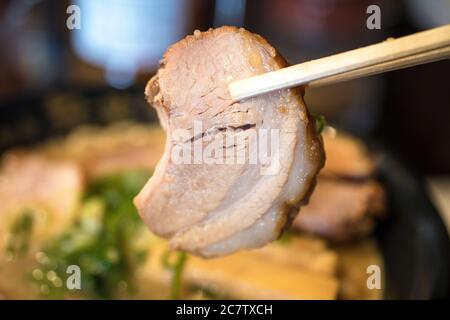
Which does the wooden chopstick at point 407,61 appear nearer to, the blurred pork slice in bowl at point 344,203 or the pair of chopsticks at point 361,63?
the pair of chopsticks at point 361,63

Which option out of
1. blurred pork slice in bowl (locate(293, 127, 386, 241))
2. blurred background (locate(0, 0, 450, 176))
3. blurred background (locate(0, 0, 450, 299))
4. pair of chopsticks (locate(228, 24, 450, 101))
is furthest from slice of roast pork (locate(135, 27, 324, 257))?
blurred background (locate(0, 0, 450, 176))

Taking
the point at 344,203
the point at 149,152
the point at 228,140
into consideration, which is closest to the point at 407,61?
the point at 228,140

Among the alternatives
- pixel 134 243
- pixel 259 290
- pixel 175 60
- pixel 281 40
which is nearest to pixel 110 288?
pixel 134 243

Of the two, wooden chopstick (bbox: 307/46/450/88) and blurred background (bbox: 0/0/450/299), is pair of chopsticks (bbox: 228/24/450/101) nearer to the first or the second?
wooden chopstick (bbox: 307/46/450/88)

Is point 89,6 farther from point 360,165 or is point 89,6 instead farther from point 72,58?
point 360,165

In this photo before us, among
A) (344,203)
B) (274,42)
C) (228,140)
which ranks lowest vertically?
(344,203)

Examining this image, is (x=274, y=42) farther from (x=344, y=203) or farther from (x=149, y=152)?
(x=344, y=203)

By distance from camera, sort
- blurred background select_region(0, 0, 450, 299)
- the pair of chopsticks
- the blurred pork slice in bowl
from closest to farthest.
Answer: the pair of chopsticks
blurred background select_region(0, 0, 450, 299)
the blurred pork slice in bowl
